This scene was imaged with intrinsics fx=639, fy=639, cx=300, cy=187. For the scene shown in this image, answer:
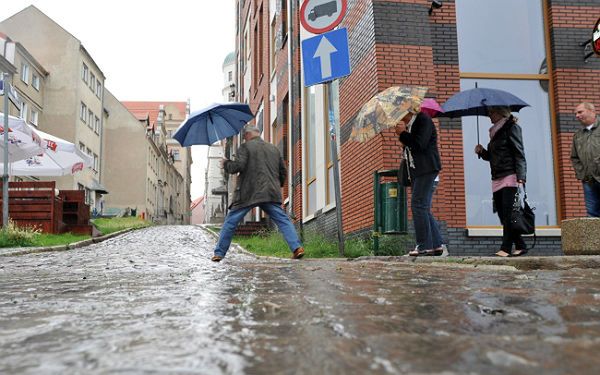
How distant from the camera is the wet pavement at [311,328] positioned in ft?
5.88

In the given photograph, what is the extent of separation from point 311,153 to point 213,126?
18.4 ft

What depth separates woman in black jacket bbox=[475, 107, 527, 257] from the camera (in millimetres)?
7016

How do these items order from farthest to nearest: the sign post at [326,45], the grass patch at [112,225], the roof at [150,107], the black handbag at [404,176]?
the roof at [150,107], the grass patch at [112,225], the sign post at [326,45], the black handbag at [404,176]

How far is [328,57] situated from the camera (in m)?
8.10

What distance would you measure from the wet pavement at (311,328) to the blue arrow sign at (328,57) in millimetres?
4143

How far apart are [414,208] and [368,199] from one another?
114 inches

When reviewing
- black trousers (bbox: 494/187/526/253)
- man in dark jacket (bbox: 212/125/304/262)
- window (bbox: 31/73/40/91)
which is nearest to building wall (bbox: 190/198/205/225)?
window (bbox: 31/73/40/91)

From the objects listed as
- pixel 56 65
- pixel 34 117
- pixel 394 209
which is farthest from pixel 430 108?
pixel 56 65

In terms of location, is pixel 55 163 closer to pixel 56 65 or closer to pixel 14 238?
pixel 14 238

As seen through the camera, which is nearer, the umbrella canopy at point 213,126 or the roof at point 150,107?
the umbrella canopy at point 213,126

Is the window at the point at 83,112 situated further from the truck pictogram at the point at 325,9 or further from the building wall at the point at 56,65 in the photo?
the truck pictogram at the point at 325,9

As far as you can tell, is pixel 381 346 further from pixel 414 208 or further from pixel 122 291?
pixel 414 208

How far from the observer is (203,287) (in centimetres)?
436

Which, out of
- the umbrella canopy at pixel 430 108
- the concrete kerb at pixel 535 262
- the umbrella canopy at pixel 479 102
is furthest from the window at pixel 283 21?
the concrete kerb at pixel 535 262
